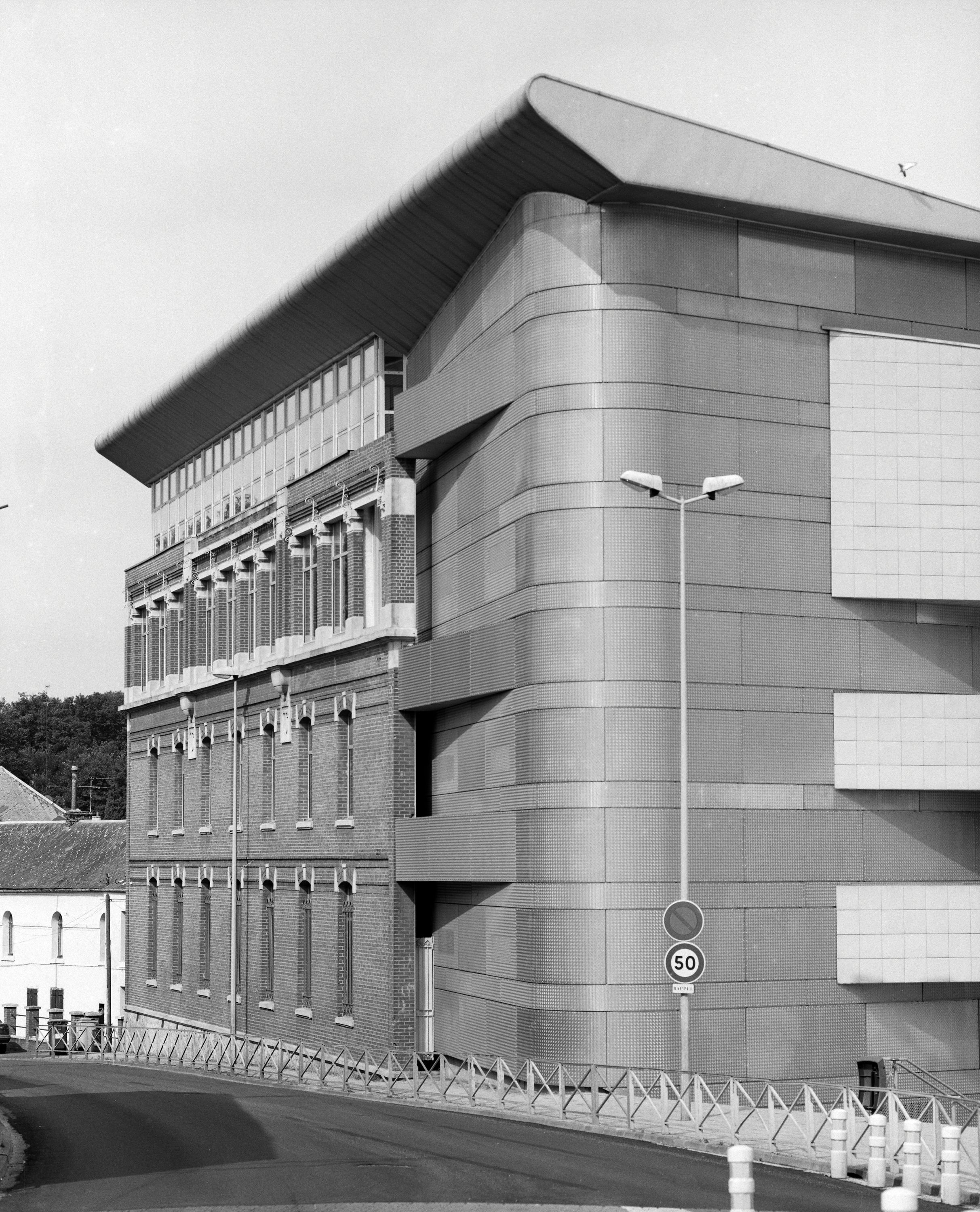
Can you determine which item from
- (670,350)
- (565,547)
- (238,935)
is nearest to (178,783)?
(238,935)

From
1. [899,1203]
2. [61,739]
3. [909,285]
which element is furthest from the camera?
[61,739]

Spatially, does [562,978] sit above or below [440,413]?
below

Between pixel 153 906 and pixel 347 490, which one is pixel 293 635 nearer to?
pixel 347 490

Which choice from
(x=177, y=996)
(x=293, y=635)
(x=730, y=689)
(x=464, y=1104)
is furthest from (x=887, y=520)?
(x=177, y=996)

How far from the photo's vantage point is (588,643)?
117ft

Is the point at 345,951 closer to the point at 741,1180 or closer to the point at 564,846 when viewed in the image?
the point at 564,846

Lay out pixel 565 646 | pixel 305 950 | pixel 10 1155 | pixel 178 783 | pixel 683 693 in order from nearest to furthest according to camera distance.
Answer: pixel 10 1155 → pixel 683 693 → pixel 565 646 → pixel 305 950 → pixel 178 783

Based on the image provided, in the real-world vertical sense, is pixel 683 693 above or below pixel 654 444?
below

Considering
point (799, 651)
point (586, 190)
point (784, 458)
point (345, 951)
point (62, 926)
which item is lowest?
point (62, 926)

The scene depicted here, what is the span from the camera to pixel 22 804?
4230 inches

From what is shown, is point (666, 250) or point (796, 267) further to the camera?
point (796, 267)

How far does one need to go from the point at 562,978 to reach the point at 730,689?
21.6 feet

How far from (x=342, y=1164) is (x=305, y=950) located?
2561 cm

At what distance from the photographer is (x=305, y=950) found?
49.3m
